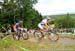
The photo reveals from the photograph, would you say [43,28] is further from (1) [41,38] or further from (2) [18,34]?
(2) [18,34]

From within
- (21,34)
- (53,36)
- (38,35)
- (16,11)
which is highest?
(53,36)

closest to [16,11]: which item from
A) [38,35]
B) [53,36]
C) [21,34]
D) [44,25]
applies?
A: [21,34]

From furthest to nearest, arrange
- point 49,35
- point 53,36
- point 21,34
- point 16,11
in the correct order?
point 16,11, point 21,34, point 49,35, point 53,36

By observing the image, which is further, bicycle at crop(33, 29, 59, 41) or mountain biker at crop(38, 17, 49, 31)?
bicycle at crop(33, 29, 59, 41)

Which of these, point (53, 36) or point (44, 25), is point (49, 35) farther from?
point (44, 25)

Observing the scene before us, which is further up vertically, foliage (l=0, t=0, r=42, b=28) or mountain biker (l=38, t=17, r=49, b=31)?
mountain biker (l=38, t=17, r=49, b=31)

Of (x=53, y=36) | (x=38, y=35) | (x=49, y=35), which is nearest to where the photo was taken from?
(x=53, y=36)

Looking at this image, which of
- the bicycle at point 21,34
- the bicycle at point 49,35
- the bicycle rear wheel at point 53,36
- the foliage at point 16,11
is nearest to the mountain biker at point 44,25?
the bicycle at point 49,35

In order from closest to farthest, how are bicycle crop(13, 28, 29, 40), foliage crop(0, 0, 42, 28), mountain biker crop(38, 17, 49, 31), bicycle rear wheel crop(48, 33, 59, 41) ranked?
mountain biker crop(38, 17, 49, 31)
bicycle rear wheel crop(48, 33, 59, 41)
bicycle crop(13, 28, 29, 40)
foliage crop(0, 0, 42, 28)

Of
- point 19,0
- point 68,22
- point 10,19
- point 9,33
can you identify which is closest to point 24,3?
point 19,0

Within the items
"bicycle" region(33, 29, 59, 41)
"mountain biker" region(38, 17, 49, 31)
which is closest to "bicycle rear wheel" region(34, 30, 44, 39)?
"bicycle" region(33, 29, 59, 41)

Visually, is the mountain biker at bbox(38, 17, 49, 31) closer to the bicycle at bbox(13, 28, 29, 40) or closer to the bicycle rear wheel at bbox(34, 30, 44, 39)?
the bicycle rear wheel at bbox(34, 30, 44, 39)

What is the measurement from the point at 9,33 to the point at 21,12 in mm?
58272

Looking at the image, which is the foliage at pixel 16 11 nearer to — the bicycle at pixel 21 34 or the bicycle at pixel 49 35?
the bicycle at pixel 21 34
